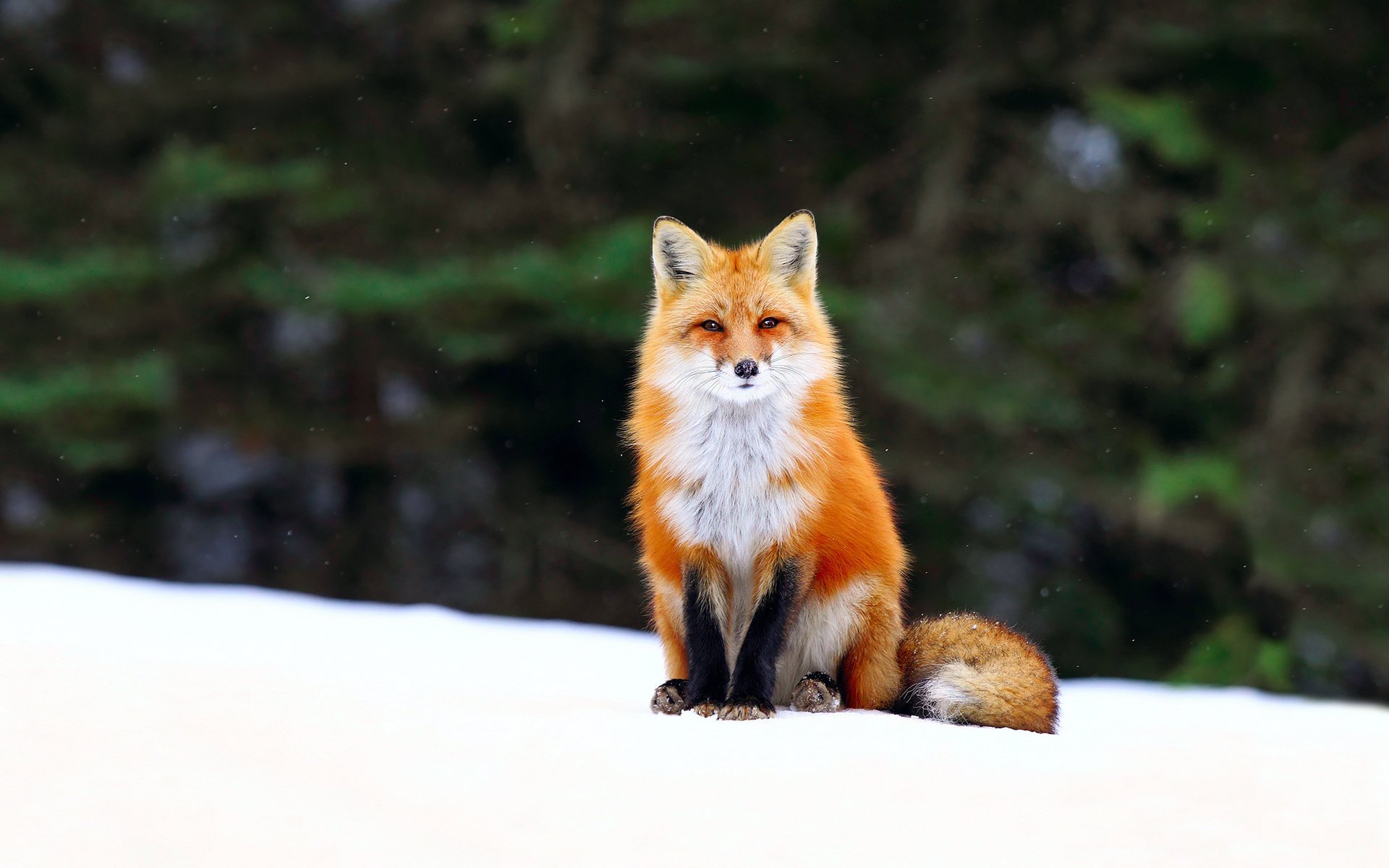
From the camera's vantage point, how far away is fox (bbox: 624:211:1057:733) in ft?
→ 10.7

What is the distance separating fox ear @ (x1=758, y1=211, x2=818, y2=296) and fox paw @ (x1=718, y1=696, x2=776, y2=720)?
120cm

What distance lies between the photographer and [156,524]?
1041cm

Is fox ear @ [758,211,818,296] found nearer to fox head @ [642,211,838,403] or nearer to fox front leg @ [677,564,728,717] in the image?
fox head @ [642,211,838,403]

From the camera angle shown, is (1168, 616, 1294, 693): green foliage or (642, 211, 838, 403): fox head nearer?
(642, 211, 838, 403): fox head

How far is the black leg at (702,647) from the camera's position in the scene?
10.6 feet

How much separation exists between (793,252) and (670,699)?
4.29 ft

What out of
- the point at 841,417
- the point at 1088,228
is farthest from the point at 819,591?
the point at 1088,228

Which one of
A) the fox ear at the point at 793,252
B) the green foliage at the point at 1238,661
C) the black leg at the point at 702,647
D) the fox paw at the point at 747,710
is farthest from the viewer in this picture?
the green foliage at the point at 1238,661

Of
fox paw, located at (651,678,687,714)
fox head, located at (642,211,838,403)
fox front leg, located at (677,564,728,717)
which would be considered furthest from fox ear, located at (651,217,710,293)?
fox paw, located at (651,678,687,714)

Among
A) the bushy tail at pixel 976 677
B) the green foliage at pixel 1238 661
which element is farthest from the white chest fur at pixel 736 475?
A: the green foliage at pixel 1238 661

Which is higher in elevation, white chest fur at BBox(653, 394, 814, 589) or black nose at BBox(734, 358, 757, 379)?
black nose at BBox(734, 358, 757, 379)

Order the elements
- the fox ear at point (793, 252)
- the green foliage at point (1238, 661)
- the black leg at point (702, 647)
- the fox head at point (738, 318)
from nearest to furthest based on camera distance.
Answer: the black leg at point (702, 647) → the fox head at point (738, 318) → the fox ear at point (793, 252) → the green foliage at point (1238, 661)

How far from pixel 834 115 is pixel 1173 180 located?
8.23 ft

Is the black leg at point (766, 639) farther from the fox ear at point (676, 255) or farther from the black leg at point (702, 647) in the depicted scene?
the fox ear at point (676, 255)
